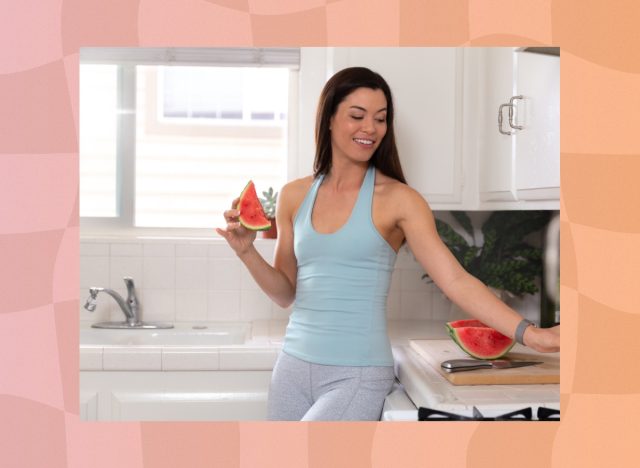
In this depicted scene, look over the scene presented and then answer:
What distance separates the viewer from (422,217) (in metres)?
1.60

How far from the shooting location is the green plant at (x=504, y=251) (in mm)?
2488

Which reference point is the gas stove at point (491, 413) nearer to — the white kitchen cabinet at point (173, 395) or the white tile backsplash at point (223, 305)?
the white kitchen cabinet at point (173, 395)

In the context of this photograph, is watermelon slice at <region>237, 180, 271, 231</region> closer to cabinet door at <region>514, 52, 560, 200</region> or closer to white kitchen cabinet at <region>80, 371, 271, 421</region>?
white kitchen cabinet at <region>80, 371, 271, 421</region>

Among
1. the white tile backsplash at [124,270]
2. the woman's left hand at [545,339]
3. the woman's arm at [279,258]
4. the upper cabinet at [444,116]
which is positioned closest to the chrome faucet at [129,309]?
the white tile backsplash at [124,270]

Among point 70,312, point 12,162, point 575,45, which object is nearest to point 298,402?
point 70,312

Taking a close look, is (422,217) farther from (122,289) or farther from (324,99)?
(122,289)

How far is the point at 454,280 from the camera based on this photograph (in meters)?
1.49

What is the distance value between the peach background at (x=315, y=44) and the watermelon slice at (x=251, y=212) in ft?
1.93

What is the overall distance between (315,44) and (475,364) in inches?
30.8

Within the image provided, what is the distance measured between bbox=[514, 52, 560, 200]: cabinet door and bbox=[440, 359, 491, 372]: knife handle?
1.57 ft

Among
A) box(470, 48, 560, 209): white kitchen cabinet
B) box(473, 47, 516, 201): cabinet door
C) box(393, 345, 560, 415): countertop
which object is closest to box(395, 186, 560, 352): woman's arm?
box(393, 345, 560, 415): countertop

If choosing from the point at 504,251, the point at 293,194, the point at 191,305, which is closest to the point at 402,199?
the point at 293,194

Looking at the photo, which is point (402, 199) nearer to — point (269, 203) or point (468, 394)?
point (468, 394)

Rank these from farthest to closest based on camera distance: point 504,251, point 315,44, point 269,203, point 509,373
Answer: point 269,203
point 504,251
point 509,373
point 315,44
